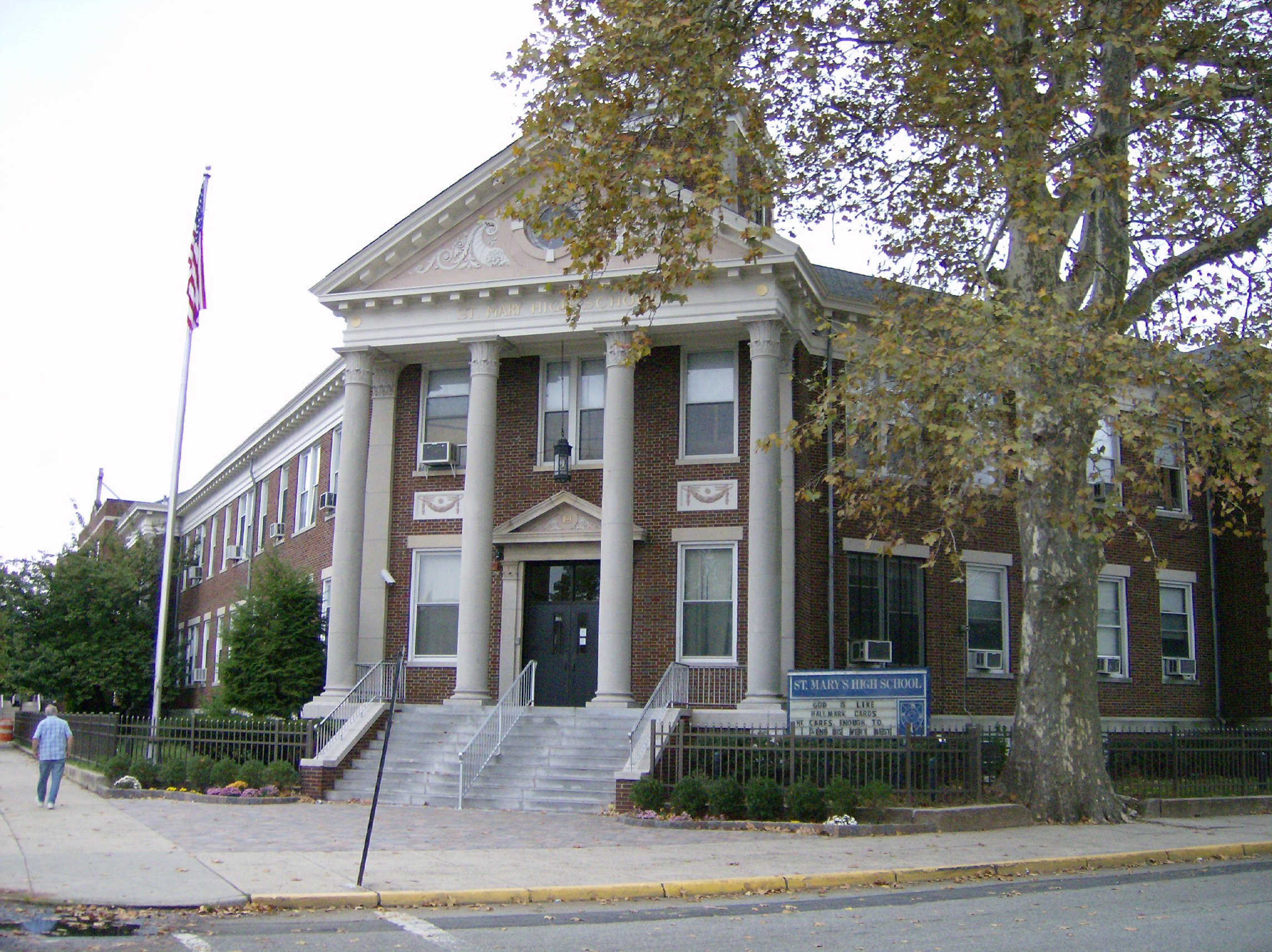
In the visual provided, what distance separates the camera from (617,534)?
2150cm

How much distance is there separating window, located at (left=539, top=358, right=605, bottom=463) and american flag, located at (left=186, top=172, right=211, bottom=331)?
730 cm

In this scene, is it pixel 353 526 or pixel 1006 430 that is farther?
pixel 353 526

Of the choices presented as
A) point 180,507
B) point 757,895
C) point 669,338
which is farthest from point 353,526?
point 180,507

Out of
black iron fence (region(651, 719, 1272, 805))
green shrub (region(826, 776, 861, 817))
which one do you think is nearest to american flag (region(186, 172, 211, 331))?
black iron fence (region(651, 719, 1272, 805))

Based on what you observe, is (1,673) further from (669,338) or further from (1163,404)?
(1163,404)

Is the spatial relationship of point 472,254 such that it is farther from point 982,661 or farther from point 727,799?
point 982,661

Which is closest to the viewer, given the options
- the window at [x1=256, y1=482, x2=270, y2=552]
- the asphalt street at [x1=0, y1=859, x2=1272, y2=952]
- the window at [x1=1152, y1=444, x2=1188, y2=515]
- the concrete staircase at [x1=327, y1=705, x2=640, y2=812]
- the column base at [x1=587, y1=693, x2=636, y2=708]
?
the asphalt street at [x1=0, y1=859, x2=1272, y2=952]

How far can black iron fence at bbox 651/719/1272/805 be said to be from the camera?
54.4ft

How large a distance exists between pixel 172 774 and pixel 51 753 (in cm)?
291

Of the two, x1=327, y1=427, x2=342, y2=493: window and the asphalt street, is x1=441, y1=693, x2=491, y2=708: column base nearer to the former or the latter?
x1=327, y1=427, x2=342, y2=493: window

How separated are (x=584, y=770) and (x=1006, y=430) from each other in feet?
27.2

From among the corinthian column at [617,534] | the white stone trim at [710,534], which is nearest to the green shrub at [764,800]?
the corinthian column at [617,534]

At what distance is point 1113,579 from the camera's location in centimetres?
2667

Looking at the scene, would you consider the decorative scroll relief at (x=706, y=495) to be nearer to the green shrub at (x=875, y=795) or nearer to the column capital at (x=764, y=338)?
the column capital at (x=764, y=338)
